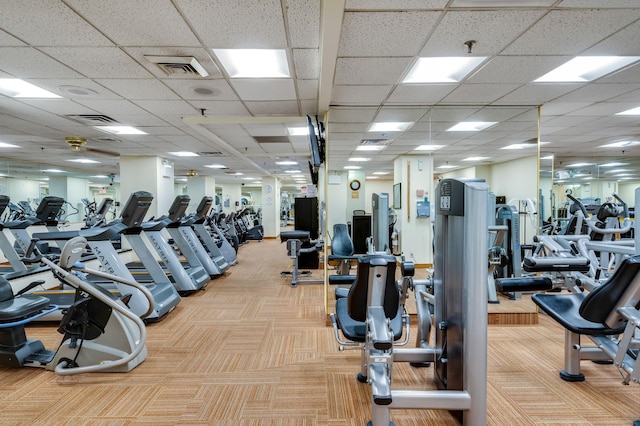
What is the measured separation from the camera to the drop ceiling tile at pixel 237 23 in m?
2.19

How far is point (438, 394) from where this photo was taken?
6.47ft

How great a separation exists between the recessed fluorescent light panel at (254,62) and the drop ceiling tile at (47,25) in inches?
36.0

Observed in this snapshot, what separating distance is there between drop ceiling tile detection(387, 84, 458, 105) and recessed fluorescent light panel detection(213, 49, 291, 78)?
1320 millimetres

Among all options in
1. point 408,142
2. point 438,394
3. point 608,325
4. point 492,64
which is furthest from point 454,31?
point 408,142

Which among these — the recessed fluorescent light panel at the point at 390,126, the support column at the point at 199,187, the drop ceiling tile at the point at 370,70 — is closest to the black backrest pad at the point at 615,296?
→ the drop ceiling tile at the point at 370,70

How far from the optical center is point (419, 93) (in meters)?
3.88

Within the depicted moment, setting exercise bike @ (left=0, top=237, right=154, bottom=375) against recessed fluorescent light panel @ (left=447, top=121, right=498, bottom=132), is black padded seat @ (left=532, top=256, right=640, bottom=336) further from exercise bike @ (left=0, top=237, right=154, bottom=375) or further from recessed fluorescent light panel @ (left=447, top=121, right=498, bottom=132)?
recessed fluorescent light panel @ (left=447, top=121, right=498, bottom=132)

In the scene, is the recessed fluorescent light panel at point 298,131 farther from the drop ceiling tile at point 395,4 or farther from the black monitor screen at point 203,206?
the drop ceiling tile at point 395,4

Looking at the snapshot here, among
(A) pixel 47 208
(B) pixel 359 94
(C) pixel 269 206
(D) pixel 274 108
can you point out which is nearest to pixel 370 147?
(D) pixel 274 108

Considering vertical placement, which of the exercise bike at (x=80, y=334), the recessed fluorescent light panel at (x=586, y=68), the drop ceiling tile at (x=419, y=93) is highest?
the recessed fluorescent light panel at (x=586, y=68)

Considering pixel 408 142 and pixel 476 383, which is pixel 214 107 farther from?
pixel 476 383

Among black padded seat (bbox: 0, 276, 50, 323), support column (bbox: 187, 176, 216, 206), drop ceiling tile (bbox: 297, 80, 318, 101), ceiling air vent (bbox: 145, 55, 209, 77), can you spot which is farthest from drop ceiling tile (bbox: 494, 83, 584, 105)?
support column (bbox: 187, 176, 216, 206)

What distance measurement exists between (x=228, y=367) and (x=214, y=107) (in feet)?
10.2

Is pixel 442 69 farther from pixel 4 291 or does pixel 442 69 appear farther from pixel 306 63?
pixel 4 291
